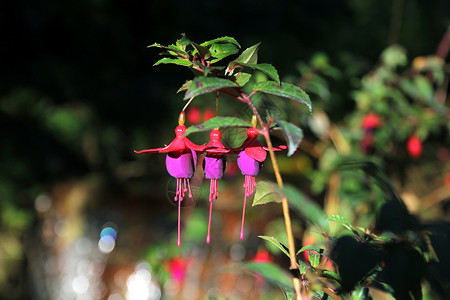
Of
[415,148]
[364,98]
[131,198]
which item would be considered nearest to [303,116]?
[364,98]

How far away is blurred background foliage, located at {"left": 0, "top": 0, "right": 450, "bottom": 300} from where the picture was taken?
1.18 m

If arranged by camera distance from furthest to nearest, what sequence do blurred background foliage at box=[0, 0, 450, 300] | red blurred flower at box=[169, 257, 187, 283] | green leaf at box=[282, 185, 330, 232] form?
blurred background foliage at box=[0, 0, 450, 300] → red blurred flower at box=[169, 257, 187, 283] → green leaf at box=[282, 185, 330, 232]

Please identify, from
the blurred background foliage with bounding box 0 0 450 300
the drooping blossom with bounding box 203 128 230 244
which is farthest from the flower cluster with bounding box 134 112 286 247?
the blurred background foliage with bounding box 0 0 450 300

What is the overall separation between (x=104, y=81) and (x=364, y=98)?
87 centimetres

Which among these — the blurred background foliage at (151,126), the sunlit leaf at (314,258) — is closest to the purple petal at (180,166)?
the sunlit leaf at (314,258)

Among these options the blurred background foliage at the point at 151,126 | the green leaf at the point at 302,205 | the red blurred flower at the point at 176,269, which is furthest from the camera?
the blurred background foliage at the point at 151,126

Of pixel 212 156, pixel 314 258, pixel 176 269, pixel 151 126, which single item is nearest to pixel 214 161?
pixel 212 156

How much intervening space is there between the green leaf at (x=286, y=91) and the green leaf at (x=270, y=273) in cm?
11

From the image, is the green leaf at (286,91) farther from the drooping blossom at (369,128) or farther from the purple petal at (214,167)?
the drooping blossom at (369,128)

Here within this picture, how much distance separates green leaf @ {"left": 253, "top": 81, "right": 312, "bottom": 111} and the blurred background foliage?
0.76 metres

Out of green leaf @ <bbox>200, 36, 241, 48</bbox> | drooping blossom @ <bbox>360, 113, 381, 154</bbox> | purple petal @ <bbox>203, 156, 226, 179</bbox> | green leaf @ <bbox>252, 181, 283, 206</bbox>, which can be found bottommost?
drooping blossom @ <bbox>360, 113, 381, 154</bbox>

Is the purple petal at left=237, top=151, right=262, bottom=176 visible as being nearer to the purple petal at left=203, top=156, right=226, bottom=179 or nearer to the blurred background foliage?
the purple petal at left=203, top=156, right=226, bottom=179

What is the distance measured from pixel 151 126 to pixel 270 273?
64.9 inches

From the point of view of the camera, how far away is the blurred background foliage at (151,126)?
1.18 m
